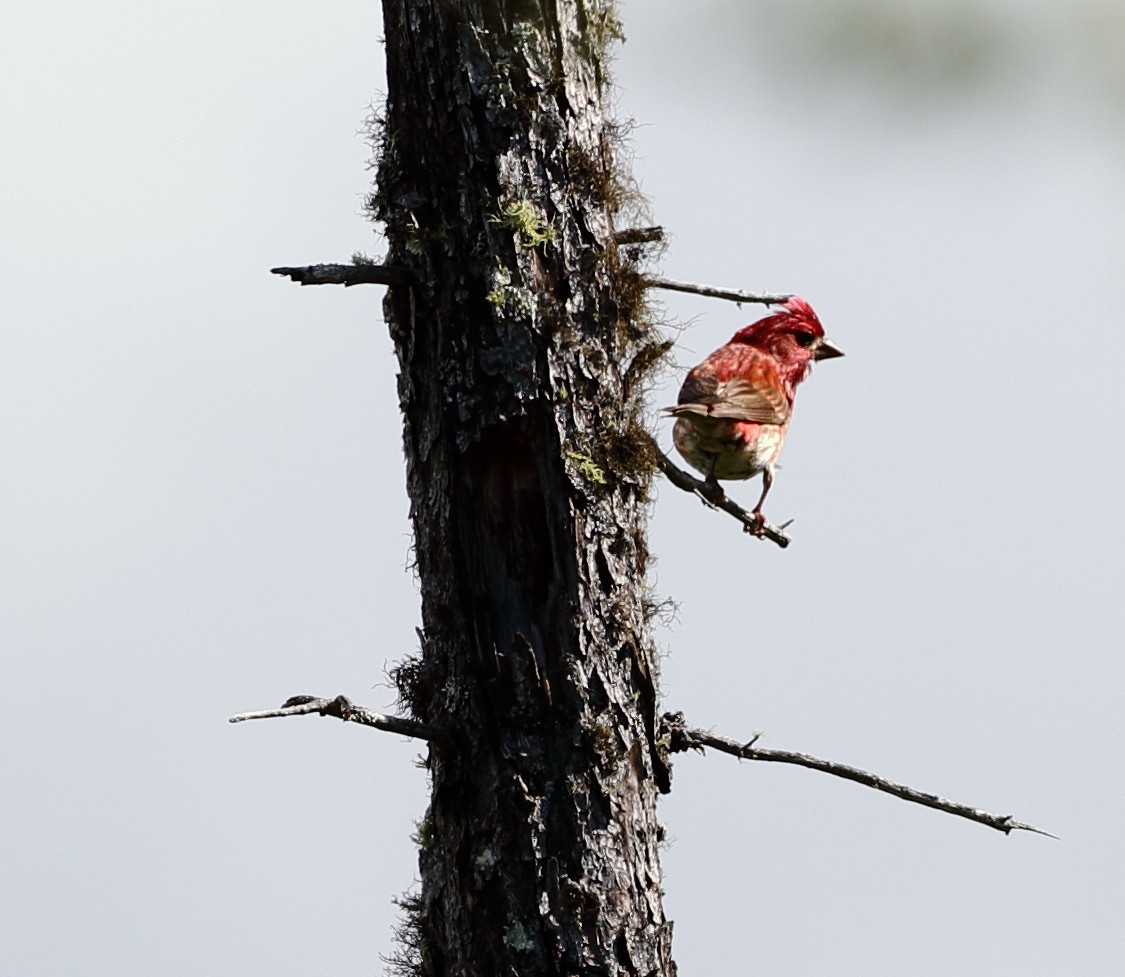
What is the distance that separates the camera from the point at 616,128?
4.34 m

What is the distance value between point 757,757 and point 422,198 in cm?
187

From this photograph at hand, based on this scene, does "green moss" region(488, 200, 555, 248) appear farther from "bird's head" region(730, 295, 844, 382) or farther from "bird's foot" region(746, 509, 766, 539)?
"bird's head" region(730, 295, 844, 382)

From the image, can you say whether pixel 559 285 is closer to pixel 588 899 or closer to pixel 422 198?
pixel 422 198

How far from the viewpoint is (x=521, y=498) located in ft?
13.2

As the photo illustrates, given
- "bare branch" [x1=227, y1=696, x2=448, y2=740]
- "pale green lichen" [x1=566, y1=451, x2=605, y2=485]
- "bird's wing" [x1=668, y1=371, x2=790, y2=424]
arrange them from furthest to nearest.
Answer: "bird's wing" [x1=668, y1=371, x2=790, y2=424] → "pale green lichen" [x1=566, y1=451, x2=605, y2=485] → "bare branch" [x1=227, y1=696, x2=448, y2=740]

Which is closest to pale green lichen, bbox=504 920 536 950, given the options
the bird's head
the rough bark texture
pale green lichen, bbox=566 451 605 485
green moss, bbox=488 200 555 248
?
the rough bark texture

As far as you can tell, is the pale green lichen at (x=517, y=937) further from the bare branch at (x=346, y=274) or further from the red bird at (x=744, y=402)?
the red bird at (x=744, y=402)

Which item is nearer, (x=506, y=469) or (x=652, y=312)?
(x=506, y=469)

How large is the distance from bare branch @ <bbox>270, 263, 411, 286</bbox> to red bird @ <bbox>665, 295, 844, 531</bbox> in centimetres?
224

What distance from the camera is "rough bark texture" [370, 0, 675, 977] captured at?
3877 mm

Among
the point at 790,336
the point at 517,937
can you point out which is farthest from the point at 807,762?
the point at 790,336

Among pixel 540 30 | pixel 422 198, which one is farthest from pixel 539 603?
pixel 540 30

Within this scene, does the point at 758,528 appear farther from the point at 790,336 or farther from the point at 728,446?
the point at 790,336

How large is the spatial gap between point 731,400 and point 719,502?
1414mm
